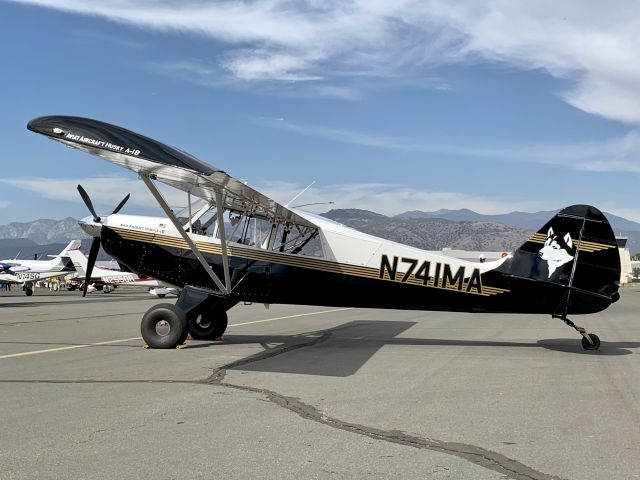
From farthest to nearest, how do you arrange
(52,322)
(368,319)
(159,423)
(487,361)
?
1. (368,319)
2. (52,322)
3. (487,361)
4. (159,423)

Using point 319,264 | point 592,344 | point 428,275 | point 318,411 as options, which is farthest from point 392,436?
point 592,344

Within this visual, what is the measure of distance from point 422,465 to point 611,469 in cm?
127

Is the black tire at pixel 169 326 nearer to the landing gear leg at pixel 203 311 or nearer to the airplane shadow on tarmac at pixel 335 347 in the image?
the landing gear leg at pixel 203 311

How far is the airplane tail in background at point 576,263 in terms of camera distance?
10.0 meters

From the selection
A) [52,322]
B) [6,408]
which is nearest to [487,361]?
[6,408]

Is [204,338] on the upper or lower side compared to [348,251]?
lower

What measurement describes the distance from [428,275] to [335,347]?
2.27m

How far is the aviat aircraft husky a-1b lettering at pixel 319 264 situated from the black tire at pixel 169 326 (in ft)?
0.06

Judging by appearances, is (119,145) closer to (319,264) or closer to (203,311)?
(203,311)

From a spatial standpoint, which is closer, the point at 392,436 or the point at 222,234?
the point at 392,436

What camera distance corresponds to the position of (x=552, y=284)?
10242 millimetres

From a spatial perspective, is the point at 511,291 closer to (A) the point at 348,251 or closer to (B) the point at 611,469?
(A) the point at 348,251

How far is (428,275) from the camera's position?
10.4 meters

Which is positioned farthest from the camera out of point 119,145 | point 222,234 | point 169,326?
point 169,326
